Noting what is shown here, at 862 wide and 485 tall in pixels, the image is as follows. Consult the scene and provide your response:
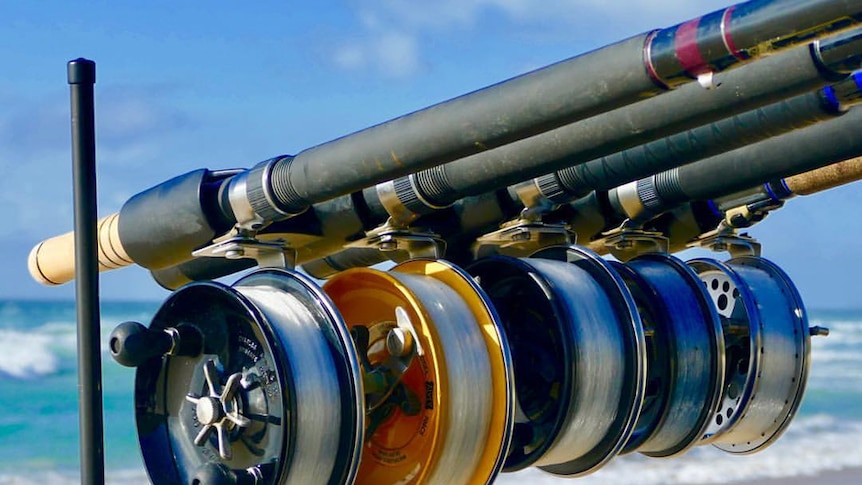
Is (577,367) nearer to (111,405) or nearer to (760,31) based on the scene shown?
(760,31)

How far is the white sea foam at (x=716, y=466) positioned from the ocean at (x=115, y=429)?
0.01 metres

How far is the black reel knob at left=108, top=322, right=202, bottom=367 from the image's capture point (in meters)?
4.93

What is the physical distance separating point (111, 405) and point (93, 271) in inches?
655

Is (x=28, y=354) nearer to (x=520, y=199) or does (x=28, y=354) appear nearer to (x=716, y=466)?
(x=716, y=466)

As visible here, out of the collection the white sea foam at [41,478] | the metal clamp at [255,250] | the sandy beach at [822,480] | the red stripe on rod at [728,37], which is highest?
the white sea foam at [41,478]

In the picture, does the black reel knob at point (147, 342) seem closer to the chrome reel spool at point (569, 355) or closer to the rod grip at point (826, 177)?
the chrome reel spool at point (569, 355)

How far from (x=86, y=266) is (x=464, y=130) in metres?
1.28

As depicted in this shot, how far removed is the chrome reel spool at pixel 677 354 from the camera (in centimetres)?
588

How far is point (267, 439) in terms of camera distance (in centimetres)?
493

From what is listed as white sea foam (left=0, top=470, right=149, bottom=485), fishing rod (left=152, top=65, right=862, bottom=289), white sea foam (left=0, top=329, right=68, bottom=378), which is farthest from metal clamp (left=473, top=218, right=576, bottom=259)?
white sea foam (left=0, top=329, right=68, bottom=378)

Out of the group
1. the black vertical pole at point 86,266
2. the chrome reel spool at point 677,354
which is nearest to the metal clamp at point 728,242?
the chrome reel spool at point 677,354

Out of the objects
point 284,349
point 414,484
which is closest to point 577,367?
point 414,484

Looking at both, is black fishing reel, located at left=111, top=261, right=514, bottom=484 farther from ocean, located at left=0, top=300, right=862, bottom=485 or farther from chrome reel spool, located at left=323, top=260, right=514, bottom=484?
ocean, located at left=0, top=300, right=862, bottom=485

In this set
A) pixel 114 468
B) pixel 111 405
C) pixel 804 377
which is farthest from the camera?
pixel 111 405
